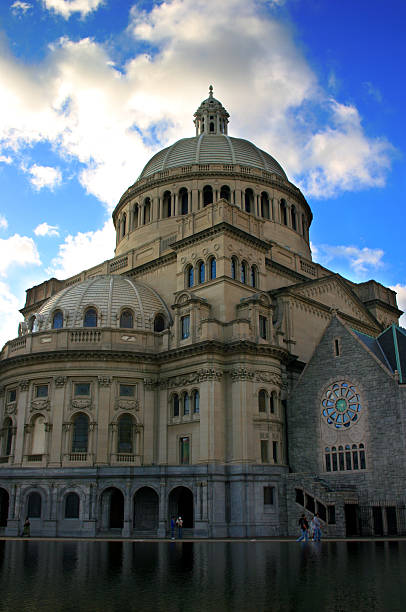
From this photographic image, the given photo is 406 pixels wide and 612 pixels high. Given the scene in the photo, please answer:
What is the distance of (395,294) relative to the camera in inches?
2808

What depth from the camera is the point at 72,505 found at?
151 ft

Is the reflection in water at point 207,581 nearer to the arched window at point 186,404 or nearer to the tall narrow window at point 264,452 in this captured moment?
the tall narrow window at point 264,452

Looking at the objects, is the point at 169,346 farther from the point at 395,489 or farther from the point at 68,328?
the point at 395,489

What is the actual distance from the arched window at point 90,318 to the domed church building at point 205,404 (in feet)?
0.29

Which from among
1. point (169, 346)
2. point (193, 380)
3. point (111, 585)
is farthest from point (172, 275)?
point (111, 585)

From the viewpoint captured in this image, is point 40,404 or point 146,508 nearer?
point 146,508

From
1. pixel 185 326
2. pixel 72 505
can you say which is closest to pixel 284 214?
pixel 185 326

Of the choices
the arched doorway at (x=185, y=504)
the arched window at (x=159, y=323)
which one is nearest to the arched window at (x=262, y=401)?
the arched doorway at (x=185, y=504)

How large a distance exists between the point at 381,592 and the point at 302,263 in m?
51.0

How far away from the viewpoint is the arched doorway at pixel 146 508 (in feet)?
149

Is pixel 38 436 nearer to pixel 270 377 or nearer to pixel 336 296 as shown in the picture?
pixel 270 377

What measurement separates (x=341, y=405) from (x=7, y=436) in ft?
92.5

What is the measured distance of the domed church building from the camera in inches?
1676

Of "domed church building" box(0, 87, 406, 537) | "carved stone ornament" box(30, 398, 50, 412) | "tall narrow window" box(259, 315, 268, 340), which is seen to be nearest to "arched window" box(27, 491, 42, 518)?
"domed church building" box(0, 87, 406, 537)
